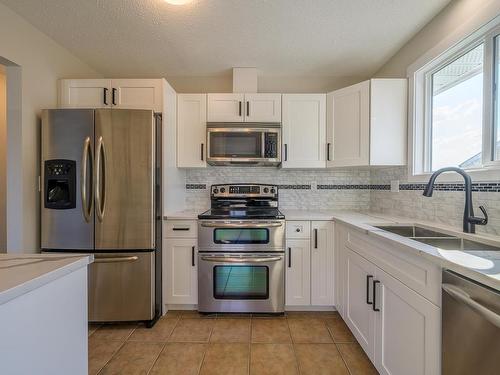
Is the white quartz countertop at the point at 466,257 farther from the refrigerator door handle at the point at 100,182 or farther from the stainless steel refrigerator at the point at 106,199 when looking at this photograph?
the refrigerator door handle at the point at 100,182

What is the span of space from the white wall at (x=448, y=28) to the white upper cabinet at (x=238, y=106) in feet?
3.78

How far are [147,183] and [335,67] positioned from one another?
86.4 inches

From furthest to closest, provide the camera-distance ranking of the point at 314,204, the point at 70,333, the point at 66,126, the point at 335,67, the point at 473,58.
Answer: the point at 314,204 → the point at 335,67 → the point at 66,126 → the point at 473,58 → the point at 70,333

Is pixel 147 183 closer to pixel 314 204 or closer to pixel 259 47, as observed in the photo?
pixel 259 47

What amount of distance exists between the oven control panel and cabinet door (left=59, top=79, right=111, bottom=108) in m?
1.30

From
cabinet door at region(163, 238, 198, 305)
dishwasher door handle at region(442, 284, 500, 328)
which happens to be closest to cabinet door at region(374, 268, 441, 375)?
dishwasher door handle at region(442, 284, 500, 328)

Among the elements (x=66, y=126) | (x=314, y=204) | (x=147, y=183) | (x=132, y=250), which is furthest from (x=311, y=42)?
(x=132, y=250)

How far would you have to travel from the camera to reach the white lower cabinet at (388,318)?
107cm

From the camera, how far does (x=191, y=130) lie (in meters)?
2.60

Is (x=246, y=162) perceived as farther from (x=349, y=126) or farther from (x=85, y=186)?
(x=85, y=186)

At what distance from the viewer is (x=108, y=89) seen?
2303 millimetres

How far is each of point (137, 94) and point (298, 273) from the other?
7.06 feet

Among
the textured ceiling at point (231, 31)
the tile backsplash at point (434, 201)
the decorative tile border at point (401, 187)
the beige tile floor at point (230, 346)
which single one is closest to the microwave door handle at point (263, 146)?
the decorative tile border at point (401, 187)

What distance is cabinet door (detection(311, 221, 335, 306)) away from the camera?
2.29 metres
